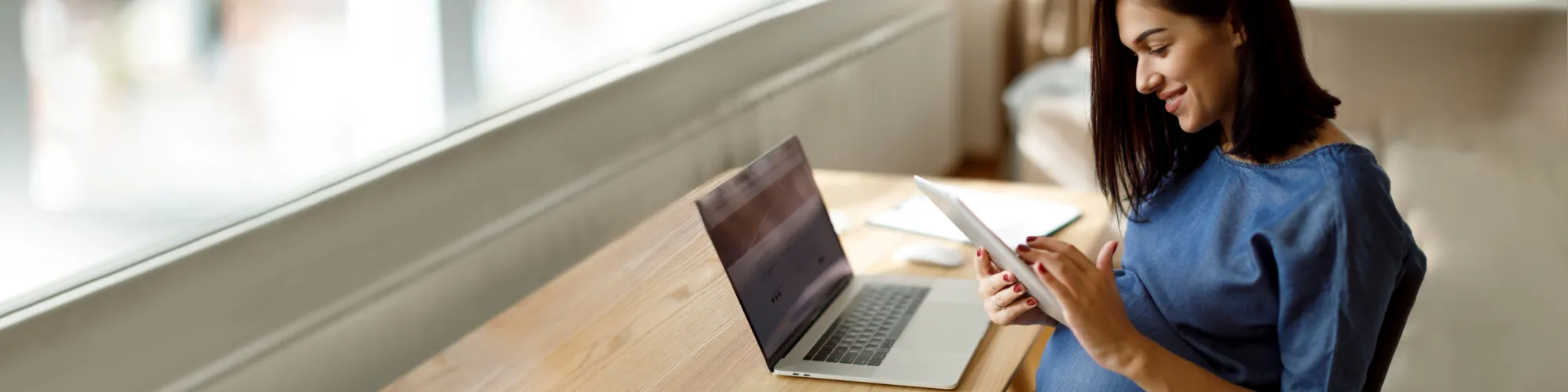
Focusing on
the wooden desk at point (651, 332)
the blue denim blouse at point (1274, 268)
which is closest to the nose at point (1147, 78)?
the blue denim blouse at point (1274, 268)

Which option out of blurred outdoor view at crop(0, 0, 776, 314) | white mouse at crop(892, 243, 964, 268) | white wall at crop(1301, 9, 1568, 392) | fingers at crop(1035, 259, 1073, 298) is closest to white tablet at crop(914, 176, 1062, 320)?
fingers at crop(1035, 259, 1073, 298)

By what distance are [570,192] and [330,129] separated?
0.46 m

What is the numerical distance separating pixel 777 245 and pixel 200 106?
668 millimetres

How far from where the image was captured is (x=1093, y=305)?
1118 millimetres

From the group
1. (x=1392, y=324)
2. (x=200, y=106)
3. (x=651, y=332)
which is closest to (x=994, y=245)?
(x=1392, y=324)

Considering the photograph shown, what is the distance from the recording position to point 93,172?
1.28 meters

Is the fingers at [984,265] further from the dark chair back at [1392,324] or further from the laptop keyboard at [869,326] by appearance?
the dark chair back at [1392,324]

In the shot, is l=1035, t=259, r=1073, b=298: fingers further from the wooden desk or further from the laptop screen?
the laptop screen

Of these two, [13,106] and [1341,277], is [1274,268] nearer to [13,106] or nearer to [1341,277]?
[1341,277]

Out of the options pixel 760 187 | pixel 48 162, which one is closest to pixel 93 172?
pixel 48 162

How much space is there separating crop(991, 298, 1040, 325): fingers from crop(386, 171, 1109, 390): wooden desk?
0.11 m

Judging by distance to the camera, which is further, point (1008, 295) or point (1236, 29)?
point (1008, 295)

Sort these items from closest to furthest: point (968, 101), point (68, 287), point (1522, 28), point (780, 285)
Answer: point (68, 287)
point (780, 285)
point (1522, 28)
point (968, 101)

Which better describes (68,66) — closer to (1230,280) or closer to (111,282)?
(111,282)
